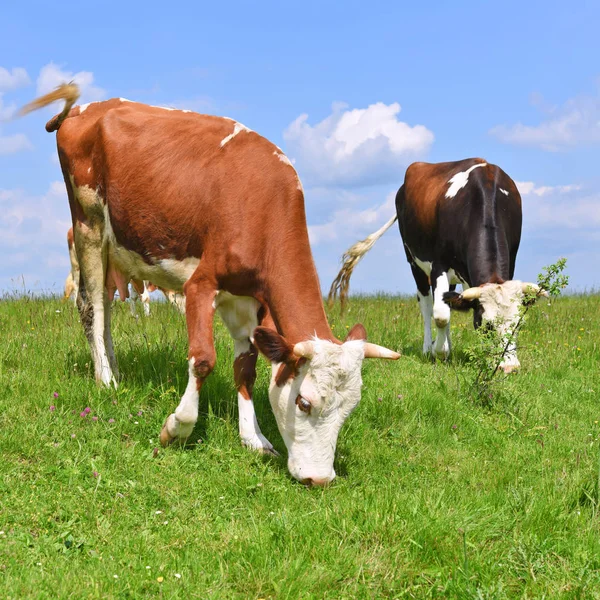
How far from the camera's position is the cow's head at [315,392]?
16.2 ft

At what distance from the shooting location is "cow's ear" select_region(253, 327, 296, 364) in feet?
16.3

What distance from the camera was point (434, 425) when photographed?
21.5ft

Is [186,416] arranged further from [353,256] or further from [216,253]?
[353,256]

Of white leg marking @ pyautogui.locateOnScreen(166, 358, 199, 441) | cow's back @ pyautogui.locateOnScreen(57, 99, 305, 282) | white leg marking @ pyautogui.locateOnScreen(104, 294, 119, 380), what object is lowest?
white leg marking @ pyautogui.locateOnScreen(166, 358, 199, 441)

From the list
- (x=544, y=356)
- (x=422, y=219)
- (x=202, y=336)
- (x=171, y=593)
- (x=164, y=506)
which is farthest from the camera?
(x=422, y=219)

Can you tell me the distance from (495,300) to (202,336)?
3.94 metres

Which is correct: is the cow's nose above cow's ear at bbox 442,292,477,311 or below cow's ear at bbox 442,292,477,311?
below

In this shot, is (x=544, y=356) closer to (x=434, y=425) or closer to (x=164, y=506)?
(x=434, y=425)

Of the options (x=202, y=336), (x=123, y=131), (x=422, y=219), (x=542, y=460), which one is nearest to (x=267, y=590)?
(x=202, y=336)

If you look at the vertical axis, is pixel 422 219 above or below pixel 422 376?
above

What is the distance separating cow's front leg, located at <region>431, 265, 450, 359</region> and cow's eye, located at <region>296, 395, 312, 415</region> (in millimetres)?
4626

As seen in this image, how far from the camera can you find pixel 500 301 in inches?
321

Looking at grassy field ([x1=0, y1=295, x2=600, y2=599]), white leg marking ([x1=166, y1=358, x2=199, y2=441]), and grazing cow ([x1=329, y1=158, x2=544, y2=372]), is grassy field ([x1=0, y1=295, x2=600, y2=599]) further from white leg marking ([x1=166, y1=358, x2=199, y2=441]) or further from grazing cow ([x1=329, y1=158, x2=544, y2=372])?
grazing cow ([x1=329, y1=158, x2=544, y2=372])

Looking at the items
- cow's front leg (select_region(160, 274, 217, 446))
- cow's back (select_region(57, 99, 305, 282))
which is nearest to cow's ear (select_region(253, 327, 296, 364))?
cow's front leg (select_region(160, 274, 217, 446))
